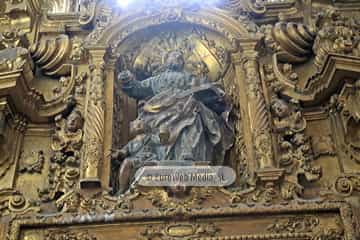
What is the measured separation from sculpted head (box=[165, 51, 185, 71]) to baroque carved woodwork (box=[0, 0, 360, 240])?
0.02 m

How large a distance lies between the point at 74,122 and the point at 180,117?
50.6 inches

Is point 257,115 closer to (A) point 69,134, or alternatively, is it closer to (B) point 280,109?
(B) point 280,109

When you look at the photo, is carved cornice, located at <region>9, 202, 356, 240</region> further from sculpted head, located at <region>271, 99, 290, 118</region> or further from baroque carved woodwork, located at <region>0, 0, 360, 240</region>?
sculpted head, located at <region>271, 99, 290, 118</region>

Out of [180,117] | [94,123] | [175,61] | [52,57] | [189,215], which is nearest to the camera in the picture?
[189,215]

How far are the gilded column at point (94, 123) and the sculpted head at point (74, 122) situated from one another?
100 millimetres

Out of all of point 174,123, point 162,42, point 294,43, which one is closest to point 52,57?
point 162,42

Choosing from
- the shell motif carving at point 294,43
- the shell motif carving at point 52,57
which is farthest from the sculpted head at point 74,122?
the shell motif carving at point 294,43

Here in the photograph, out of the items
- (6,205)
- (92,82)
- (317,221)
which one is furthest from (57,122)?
(317,221)

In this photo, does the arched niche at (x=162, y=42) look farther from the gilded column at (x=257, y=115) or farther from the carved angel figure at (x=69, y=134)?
the carved angel figure at (x=69, y=134)

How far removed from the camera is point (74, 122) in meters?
7.78

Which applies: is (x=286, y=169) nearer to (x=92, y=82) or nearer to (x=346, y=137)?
(x=346, y=137)

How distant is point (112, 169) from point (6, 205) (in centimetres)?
125

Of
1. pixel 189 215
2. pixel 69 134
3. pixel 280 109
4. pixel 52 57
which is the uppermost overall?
pixel 52 57

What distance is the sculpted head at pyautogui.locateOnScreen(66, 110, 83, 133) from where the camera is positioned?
25.5 ft
